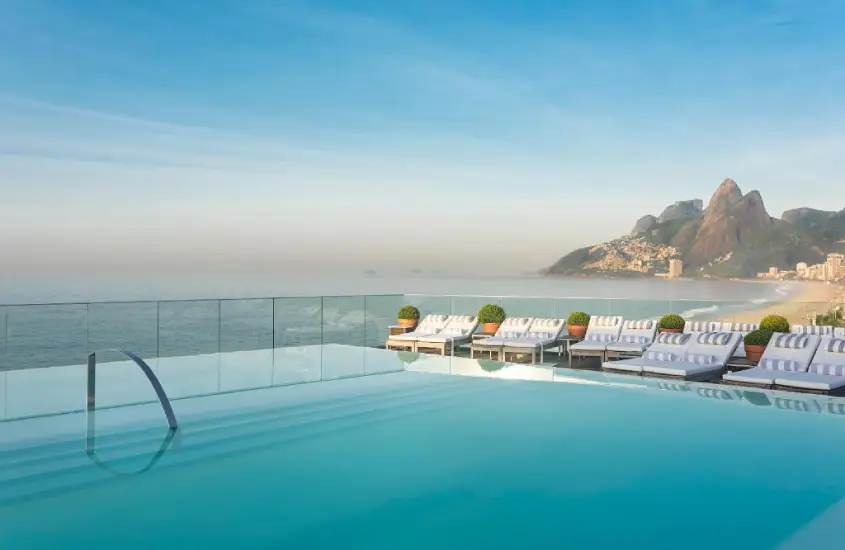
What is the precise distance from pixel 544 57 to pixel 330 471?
17478mm

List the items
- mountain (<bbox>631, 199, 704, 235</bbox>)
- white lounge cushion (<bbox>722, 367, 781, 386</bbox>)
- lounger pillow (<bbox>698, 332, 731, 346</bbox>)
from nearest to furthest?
1. white lounge cushion (<bbox>722, 367, 781, 386</bbox>)
2. lounger pillow (<bbox>698, 332, 731, 346</bbox>)
3. mountain (<bbox>631, 199, 704, 235</bbox>)

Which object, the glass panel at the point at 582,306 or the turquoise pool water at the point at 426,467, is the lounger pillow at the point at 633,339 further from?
the turquoise pool water at the point at 426,467

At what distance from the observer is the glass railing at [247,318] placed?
10.8m

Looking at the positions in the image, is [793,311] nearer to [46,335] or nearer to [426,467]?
[426,467]

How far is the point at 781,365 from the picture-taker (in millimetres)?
9266

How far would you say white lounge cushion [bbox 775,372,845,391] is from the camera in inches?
326

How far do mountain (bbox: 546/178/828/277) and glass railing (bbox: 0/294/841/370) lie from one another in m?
18.1

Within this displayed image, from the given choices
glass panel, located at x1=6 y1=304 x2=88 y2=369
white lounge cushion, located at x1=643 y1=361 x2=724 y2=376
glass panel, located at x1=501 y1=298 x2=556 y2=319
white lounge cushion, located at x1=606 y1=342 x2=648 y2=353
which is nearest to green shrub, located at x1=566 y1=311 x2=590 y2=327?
glass panel, located at x1=501 y1=298 x2=556 y2=319

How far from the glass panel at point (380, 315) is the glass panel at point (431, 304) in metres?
0.24

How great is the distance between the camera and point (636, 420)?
699 cm

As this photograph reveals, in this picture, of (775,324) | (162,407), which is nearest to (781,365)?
(775,324)

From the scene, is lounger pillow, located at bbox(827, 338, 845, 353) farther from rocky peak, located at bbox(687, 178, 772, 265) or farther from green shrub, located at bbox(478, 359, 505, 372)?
rocky peak, located at bbox(687, 178, 772, 265)

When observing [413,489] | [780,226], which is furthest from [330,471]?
[780,226]

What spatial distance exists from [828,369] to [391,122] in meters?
15.0
